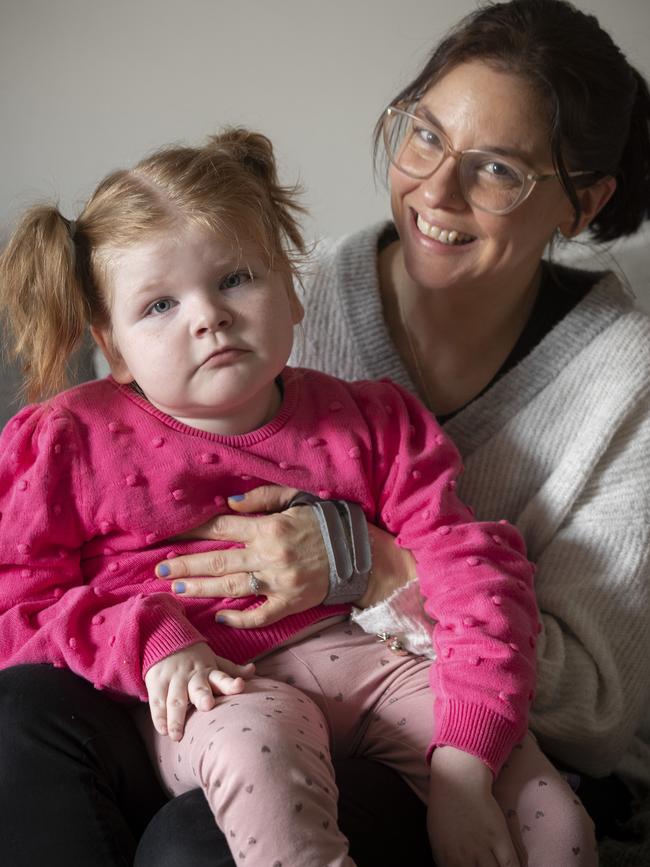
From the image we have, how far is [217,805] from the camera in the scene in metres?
0.96

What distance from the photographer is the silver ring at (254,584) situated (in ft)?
3.97

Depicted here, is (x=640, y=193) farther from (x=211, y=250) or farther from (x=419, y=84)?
(x=211, y=250)

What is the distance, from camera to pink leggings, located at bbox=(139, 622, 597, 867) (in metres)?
0.93

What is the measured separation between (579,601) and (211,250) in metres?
0.73

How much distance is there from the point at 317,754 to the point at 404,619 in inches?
10.1

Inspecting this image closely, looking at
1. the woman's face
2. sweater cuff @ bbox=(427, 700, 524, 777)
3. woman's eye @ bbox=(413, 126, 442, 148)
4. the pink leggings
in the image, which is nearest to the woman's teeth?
the woman's face

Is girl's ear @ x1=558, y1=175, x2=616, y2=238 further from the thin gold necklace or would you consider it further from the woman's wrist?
the woman's wrist

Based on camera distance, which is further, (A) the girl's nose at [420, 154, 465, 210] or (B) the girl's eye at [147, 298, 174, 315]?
(A) the girl's nose at [420, 154, 465, 210]

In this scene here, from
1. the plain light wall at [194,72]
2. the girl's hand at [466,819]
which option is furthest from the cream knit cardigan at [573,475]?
the plain light wall at [194,72]

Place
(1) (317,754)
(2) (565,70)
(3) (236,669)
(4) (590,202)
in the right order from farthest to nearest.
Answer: (4) (590,202)
(2) (565,70)
(3) (236,669)
(1) (317,754)

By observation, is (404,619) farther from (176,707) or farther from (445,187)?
(445,187)

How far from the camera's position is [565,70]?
4.61 feet

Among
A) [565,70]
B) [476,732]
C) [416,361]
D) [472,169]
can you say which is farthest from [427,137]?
[476,732]

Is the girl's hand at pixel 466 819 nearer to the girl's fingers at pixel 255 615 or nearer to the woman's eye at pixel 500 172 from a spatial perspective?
the girl's fingers at pixel 255 615
